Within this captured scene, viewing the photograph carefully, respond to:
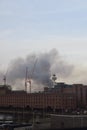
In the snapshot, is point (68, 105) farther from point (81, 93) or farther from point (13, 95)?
point (13, 95)

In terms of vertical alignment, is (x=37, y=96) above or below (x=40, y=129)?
above

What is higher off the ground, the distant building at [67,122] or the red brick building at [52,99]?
the red brick building at [52,99]

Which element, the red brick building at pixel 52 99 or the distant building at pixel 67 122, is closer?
the distant building at pixel 67 122

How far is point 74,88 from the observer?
179500mm

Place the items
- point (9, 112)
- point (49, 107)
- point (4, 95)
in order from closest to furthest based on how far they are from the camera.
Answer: point (9, 112), point (49, 107), point (4, 95)

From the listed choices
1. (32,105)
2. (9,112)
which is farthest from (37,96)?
(9,112)

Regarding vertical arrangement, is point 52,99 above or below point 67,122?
above

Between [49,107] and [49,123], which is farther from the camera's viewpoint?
[49,107]

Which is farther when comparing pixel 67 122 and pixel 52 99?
pixel 52 99

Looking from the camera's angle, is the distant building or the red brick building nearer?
the distant building

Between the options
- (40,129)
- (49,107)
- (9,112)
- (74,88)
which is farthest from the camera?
(74,88)

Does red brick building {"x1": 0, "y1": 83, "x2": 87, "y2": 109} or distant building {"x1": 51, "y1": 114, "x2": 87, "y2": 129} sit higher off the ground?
red brick building {"x1": 0, "y1": 83, "x2": 87, "y2": 109}

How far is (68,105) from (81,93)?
1176 cm

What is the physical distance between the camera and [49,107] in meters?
168
